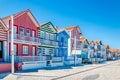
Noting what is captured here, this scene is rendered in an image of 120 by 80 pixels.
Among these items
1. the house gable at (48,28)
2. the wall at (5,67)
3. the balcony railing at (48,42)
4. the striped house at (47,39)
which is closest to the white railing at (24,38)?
the balcony railing at (48,42)

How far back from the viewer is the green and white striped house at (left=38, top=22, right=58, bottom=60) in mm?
31391

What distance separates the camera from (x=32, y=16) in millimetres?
28844

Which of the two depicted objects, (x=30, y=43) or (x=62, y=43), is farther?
(x=62, y=43)

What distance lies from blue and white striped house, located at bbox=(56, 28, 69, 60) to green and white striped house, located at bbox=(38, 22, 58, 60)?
1697mm

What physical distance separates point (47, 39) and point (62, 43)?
20.1 feet

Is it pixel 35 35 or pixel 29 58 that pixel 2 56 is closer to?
pixel 29 58

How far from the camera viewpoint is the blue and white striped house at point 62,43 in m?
37.2

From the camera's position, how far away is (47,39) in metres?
33.0

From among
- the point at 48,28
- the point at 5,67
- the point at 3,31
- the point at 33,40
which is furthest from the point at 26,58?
the point at 48,28

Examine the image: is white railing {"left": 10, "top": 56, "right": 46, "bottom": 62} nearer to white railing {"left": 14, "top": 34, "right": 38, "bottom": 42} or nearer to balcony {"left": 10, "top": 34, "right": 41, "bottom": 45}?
balcony {"left": 10, "top": 34, "right": 41, "bottom": 45}

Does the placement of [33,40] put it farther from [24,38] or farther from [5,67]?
[5,67]

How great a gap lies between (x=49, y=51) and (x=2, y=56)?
12297 millimetres

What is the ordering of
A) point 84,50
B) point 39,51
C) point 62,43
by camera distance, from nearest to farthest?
1. point 39,51
2. point 62,43
3. point 84,50

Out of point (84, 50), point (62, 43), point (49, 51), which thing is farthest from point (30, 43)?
point (84, 50)
